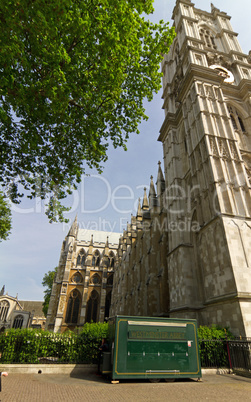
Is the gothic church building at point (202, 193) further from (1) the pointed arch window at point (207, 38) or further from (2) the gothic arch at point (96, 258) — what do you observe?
(2) the gothic arch at point (96, 258)

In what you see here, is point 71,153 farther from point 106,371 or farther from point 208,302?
point 208,302

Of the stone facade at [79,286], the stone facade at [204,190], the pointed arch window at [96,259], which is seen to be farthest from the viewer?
the pointed arch window at [96,259]

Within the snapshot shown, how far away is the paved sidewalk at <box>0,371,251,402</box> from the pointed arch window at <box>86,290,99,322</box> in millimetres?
38618

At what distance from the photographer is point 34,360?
9094mm

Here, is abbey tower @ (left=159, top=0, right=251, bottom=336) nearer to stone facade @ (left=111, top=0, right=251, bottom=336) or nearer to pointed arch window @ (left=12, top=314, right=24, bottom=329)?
stone facade @ (left=111, top=0, right=251, bottom=336)

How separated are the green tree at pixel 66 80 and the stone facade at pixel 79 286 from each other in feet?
115

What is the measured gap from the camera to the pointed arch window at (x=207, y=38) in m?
26.2

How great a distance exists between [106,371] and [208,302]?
284 inches

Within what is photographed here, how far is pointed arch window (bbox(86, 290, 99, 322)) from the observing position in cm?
4368

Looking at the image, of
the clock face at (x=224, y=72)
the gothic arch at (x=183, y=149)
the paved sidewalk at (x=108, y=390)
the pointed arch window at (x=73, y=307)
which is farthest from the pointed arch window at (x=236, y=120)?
the pointed arch window at (x=73, y=307)

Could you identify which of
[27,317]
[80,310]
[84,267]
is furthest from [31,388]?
Answer: [27,317]

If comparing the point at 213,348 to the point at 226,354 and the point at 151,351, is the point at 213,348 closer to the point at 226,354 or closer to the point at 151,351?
the point at 226,354

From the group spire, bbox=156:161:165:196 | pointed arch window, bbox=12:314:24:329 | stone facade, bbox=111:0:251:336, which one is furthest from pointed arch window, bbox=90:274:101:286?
spire, bbox=156:161:165:196

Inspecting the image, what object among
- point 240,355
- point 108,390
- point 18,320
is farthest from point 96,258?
point 108,390
